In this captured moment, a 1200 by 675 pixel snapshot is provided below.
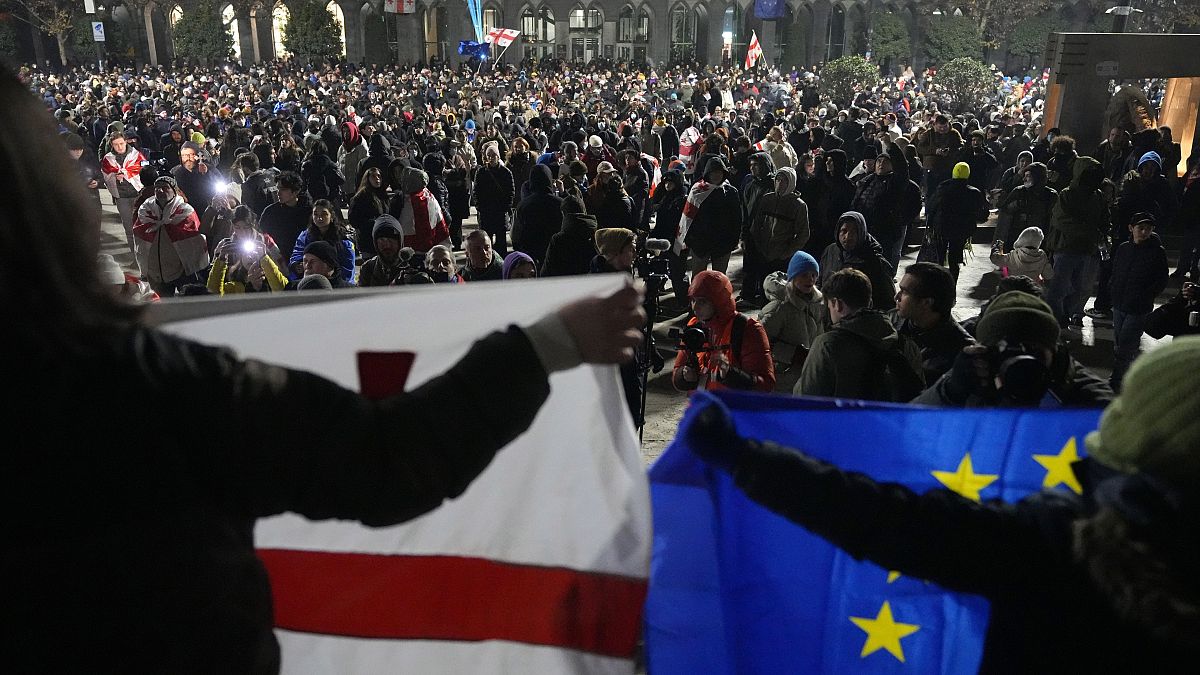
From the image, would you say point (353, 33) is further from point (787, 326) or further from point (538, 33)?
point (787, 326)

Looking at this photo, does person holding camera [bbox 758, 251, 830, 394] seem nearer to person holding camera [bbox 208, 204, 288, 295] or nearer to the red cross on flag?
person holding camera [bbox 208, 204, 288, 295]

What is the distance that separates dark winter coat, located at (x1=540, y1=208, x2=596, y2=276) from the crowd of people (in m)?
0.02

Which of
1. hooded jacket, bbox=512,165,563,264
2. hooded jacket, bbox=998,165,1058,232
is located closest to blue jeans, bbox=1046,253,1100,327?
hooded jacket, bbox=998,165,1058,232

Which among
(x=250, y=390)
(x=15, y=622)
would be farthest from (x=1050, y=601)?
(x=15, y=622)

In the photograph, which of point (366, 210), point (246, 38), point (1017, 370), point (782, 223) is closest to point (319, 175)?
point (366, 210)

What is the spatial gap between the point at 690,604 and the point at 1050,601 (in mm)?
967

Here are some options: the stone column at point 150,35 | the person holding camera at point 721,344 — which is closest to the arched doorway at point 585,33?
the stone column at point 150,35

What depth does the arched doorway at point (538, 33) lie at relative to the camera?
5103cm

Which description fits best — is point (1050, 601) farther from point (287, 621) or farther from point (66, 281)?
point (66, 281)

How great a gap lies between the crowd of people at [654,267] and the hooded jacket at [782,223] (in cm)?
3

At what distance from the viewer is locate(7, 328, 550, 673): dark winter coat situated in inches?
47.8

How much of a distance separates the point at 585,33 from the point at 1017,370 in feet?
172

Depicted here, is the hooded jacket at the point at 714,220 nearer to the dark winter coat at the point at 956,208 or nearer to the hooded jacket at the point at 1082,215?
the dark winter coat at the point at 956,208

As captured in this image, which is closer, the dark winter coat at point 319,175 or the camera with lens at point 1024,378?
the camera with lens at point 1024,378
